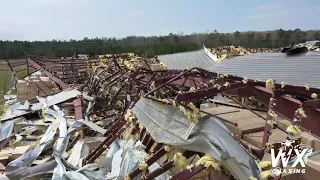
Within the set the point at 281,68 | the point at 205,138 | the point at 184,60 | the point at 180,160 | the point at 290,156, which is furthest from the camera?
the point at 184,60

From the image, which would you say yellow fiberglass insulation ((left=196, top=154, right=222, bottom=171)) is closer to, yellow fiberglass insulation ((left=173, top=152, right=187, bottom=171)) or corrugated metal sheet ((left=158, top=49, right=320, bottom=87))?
yellow fiberglass insulation ((left=173, top=152, right=187, bottom=171))

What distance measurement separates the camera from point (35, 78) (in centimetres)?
1159

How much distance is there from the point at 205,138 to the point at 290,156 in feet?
1.98

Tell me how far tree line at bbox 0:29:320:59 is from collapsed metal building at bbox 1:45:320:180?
51.3 feet

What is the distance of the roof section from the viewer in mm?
3426

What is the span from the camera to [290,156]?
83.8 inches

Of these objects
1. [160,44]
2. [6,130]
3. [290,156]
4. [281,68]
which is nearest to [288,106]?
[290,156]

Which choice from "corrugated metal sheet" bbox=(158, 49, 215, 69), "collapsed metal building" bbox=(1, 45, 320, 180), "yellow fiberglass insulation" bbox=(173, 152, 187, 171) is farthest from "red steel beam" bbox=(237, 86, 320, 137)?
"corrugated metal sheet" bbox=(158, 49, 215, 69)

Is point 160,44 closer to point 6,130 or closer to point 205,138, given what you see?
point 6,130

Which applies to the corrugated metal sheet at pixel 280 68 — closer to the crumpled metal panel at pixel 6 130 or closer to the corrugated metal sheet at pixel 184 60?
the crumpled metal panel at pixel 6 130

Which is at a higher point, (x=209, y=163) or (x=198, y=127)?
(x=198, y=127)

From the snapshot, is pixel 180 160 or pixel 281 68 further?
pixel 281 68

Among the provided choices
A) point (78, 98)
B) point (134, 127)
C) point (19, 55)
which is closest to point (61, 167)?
point (134, 127)

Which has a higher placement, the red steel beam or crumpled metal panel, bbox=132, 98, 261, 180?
the red steel beam
